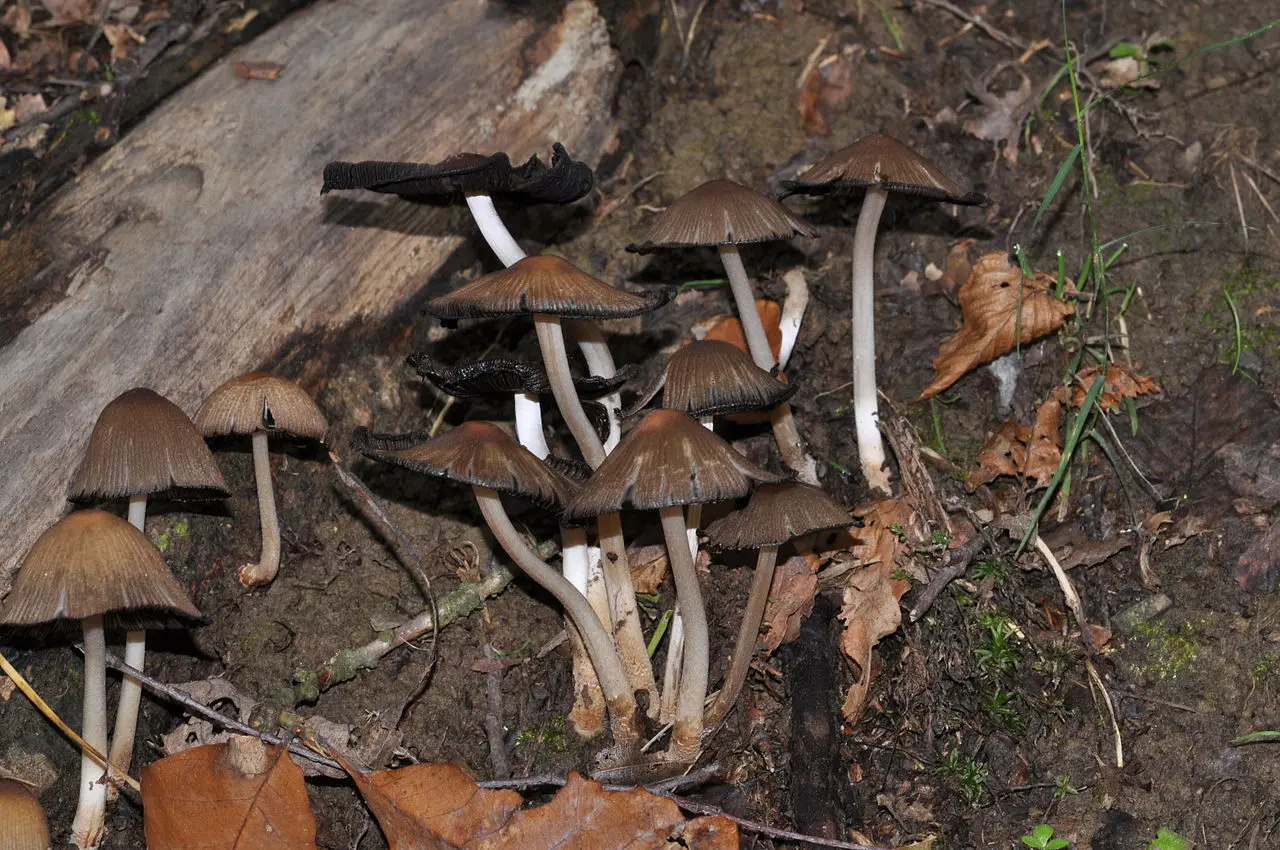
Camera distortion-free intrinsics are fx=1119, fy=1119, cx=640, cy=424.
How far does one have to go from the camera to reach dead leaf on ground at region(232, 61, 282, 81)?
186 inches

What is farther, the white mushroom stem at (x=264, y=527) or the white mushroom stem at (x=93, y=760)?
the white mushroom stem at (x=264, y=527)

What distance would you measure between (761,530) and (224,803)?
168cm

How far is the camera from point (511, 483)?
3086 mm

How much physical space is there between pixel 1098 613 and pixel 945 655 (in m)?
0.63

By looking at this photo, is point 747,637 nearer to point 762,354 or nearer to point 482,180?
point 762,354

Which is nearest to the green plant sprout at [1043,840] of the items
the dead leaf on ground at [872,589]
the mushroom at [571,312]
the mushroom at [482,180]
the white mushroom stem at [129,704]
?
the dead leaf on ground at [872,589]

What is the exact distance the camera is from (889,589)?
3678 millimetres

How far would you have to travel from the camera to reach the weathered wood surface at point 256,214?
12.1 ft

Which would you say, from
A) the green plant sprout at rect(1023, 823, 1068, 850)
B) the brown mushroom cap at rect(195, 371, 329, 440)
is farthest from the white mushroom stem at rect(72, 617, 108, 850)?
the green plant sprout at rect(1023, 823, 1068, 850)

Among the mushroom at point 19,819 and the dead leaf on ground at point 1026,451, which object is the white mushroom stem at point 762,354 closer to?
the dead leaf on ground at point 1026,451

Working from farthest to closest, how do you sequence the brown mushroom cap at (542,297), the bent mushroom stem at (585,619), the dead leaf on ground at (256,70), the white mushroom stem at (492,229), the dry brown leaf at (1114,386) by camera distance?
the dead leaf on ground at (256,70) < the dry brown leaf at (1114,386) < the white mushroom stem at (492,229) < the bent mushroom stem at (585,619) < the brown mushroom cap at (542,297)

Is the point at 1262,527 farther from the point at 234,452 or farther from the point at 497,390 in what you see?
the point at 234,452

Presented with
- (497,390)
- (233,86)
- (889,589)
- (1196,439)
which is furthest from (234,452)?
(1196,439)

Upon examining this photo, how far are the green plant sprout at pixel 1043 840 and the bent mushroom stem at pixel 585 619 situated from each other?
120cm
